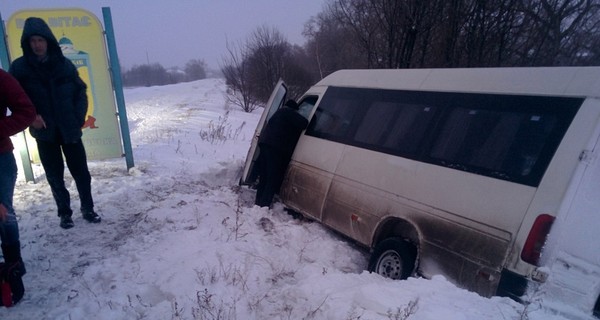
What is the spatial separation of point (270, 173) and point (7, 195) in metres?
3.18

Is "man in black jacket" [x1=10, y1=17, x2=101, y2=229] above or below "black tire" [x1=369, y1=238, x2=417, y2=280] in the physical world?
above

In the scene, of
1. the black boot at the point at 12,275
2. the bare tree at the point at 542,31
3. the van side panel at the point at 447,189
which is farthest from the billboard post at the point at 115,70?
the bare tree at the point at 542,31

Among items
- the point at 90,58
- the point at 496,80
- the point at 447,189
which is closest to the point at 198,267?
the point at 447,189

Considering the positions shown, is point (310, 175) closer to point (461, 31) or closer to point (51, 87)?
point (51, 87)

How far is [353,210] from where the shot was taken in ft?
13.8

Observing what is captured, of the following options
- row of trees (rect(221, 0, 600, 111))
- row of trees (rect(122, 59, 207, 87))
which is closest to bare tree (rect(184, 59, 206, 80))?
row of trees (rect(122, 59, 207, 87))

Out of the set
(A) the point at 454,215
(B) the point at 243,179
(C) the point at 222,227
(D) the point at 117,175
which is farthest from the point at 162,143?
(A) the point at 454,215

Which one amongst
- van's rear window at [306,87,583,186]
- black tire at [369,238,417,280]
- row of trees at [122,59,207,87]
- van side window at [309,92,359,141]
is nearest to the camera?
van's rear window at [306,87,583,186]

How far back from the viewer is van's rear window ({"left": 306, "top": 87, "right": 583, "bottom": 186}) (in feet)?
9.16

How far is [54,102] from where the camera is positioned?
4.07 meters

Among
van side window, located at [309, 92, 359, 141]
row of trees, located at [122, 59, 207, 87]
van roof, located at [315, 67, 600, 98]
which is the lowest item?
row of trees, located at [122, 59, 207, 87]

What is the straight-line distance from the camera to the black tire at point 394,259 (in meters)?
3.53

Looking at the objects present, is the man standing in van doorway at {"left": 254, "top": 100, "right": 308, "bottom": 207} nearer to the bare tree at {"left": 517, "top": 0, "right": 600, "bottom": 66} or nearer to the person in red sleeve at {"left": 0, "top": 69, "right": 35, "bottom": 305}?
the person in red sleeve at {"left": 0, "top": 69, "right": 35, "bottom": 305}

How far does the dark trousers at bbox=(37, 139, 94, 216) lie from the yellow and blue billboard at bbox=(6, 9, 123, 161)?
6.95ft
